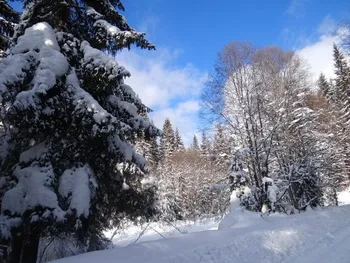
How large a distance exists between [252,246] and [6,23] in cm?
863

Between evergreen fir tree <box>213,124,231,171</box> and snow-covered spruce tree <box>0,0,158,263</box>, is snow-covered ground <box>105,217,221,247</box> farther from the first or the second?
snow-covered spruce tree <box>0,0,158,263</box>

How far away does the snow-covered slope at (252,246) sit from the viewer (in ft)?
17.8

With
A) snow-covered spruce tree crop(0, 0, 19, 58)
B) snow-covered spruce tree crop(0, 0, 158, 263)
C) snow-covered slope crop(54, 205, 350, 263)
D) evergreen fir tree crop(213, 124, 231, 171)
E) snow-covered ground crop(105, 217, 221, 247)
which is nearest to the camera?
snow-covered spruce tree crop(0, 0, 158, 263)

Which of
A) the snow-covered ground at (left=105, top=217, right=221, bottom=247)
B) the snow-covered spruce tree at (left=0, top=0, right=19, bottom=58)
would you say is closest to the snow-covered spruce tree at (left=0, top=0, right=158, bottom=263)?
the snow-covered spruce tree at (left=0, top=0, right=19, bottom=58)

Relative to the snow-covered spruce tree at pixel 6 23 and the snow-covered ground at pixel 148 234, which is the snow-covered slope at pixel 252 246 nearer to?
the snow-covered ground at pixel 148 234

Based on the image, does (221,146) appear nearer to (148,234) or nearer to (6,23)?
(148,234)

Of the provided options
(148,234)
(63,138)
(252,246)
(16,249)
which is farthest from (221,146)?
(16,249)

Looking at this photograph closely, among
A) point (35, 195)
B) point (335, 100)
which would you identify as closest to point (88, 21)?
point (35, 195)

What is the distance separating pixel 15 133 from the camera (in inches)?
215

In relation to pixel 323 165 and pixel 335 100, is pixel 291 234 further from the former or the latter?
pixel 335 100

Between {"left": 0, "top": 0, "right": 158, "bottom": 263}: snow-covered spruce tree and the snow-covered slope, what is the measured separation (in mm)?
941

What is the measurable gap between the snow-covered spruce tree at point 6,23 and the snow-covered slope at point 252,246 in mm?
5893

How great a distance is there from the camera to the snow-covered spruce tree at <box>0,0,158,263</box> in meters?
4.84

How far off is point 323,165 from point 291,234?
731 cm
